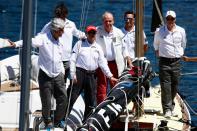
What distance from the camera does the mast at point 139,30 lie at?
1396 cm

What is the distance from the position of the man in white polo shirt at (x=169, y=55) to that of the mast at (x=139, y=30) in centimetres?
50

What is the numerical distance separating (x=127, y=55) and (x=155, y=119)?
4.43ft

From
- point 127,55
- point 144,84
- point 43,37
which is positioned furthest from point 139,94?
point 43,37

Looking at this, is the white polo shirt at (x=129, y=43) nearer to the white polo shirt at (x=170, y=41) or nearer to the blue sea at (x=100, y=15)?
the white polo shirt at (x=170, y=41)

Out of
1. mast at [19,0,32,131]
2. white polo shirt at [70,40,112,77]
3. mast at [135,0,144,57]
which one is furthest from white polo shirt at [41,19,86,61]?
mast at [19,0,32,131]

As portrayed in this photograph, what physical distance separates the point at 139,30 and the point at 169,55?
847mm

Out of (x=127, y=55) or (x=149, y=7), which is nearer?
(x=127, y=55)

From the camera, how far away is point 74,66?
1366cm

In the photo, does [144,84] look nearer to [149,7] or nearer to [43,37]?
[43,37]

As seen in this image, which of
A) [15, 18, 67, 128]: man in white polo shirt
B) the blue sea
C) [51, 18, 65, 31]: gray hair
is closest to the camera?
[51, 18, 65, 31]: gray hair

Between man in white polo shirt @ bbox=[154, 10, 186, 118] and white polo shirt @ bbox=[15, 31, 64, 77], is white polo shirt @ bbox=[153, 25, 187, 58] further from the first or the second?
white polo shirt @ bbox=[15, 31, 64, 77]

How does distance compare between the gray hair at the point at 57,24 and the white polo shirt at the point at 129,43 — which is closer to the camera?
the gray hair at the point at 57,24

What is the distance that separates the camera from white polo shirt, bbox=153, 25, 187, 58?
14.5 metres

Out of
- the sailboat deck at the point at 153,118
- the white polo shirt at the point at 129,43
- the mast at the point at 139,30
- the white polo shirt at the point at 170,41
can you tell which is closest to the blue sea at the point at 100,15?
the sailboat deck at the point at 153,118
